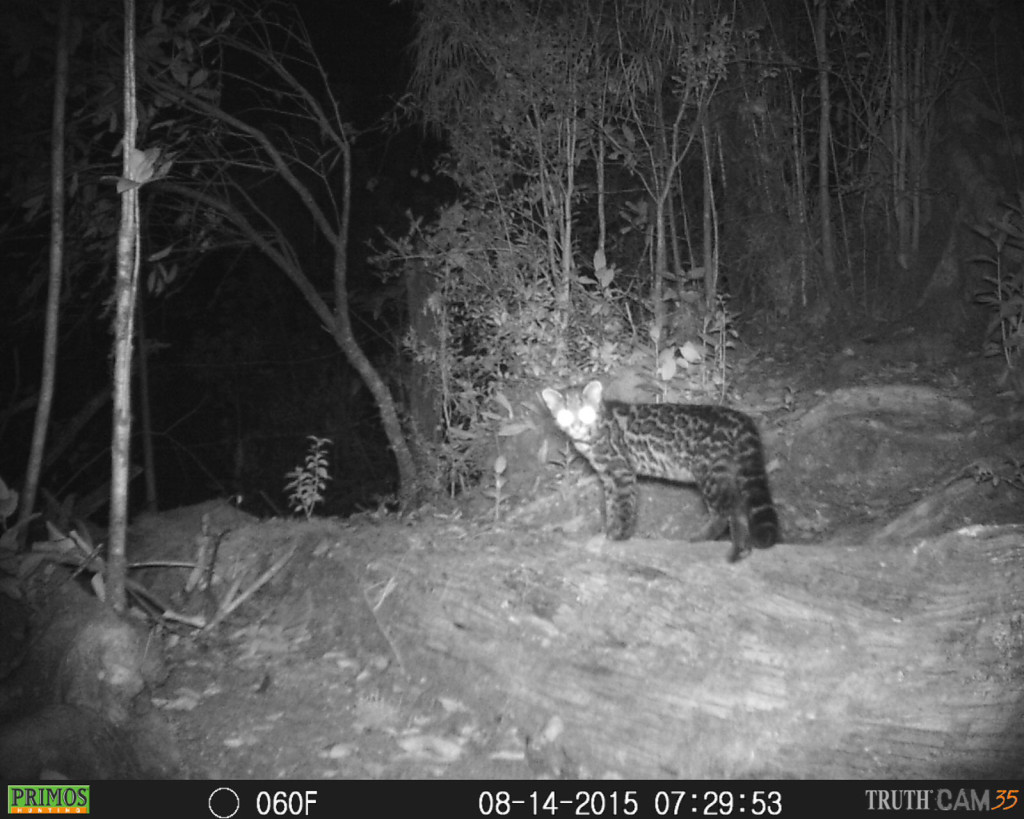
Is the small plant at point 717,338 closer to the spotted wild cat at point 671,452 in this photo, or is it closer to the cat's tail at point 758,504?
the spotted wild cat at point 671,452

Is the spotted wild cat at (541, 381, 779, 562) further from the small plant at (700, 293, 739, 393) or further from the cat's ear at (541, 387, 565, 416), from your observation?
the small plant at (700, 293, 739, 393)

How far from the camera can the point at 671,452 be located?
627 centimetres

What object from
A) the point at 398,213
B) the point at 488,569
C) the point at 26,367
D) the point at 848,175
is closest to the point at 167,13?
the point at 488,569

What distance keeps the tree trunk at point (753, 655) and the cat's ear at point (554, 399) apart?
1.52m

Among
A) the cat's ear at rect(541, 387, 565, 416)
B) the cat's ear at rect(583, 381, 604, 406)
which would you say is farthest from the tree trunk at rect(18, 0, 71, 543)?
the cat's ear at rect(583, 381, 604, 406)

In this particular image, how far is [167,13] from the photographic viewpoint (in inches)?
231

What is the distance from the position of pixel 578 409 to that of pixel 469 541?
1338mm

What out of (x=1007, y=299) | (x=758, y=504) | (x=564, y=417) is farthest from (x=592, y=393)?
(x=1007, y=299)

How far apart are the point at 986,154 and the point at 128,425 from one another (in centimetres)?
804

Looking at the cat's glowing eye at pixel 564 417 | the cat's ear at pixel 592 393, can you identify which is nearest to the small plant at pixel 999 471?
the cat's ear at pixel 592 393

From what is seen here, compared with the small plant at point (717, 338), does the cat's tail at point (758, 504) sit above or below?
below
